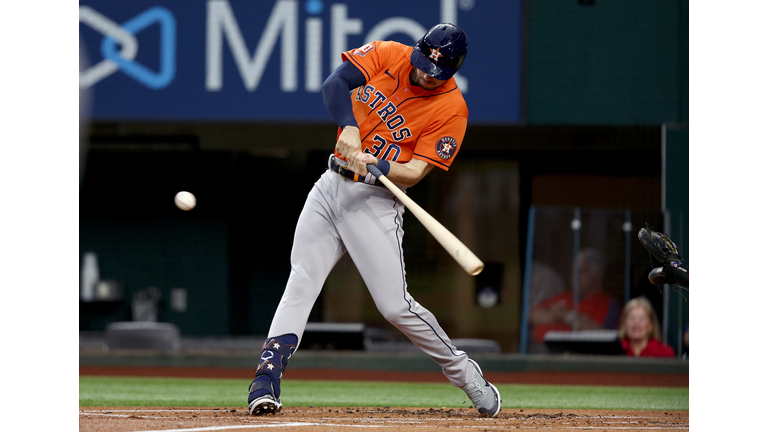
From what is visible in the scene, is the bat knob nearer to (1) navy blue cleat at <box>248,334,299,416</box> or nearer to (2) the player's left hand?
(2) the player's left hand

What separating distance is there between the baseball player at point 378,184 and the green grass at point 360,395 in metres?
0.98

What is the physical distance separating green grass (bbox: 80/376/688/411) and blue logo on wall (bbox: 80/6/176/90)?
9.73 feet

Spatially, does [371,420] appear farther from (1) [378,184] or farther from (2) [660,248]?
(2) [660,248]

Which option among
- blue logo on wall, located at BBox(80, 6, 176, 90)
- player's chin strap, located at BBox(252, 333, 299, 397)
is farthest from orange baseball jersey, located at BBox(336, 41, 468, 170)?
blue logo on wall, located at BBox(80, 6, 176, 90)

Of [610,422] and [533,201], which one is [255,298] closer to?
[533,201]

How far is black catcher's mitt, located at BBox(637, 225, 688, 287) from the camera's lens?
Answer: 3.21 meters

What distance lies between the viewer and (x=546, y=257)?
25.3 ft

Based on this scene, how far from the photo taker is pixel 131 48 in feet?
25.3

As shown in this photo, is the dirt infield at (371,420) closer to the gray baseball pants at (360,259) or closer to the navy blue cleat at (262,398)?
the navy blue cleat at (262,398)

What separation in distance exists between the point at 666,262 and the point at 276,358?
60.1 inches

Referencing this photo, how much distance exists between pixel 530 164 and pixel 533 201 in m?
0.40

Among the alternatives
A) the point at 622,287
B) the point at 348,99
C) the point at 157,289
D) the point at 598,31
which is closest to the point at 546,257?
the point at 622,287

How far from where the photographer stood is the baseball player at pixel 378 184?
3.10m

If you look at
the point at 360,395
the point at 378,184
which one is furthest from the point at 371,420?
the point at 360,395
